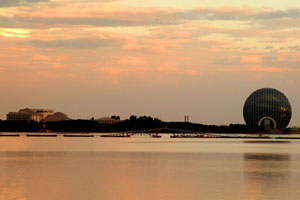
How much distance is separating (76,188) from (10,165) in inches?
1003

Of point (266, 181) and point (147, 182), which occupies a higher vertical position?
point (266, 181)

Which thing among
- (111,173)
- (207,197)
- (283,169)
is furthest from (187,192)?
(283,169)

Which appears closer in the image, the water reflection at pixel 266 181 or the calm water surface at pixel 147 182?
the calm water surface at pixel 147 182

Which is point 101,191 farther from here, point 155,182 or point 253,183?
point 253,183

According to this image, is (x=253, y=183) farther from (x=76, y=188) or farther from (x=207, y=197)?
(x=76, y=188)

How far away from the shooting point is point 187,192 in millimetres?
43500

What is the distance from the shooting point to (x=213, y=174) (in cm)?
5831

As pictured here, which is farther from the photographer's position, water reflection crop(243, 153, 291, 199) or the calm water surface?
water reflection crop(243, 153, 291, 199)

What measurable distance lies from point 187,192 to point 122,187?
5542 mm

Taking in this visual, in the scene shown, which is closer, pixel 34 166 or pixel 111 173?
pixel 111 173

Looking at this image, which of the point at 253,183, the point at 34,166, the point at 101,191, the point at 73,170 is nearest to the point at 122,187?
the point at 101,191

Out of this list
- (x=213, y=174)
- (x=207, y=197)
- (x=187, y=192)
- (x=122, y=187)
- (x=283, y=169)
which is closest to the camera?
(x=207, y=197)

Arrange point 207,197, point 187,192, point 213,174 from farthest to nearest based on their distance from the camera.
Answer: point 213,174 → point 187,192 → point 207,197

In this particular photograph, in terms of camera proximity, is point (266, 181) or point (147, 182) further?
point (266, 181)
